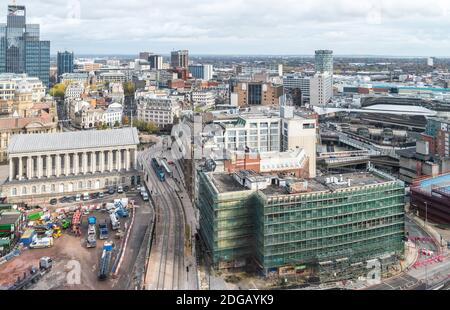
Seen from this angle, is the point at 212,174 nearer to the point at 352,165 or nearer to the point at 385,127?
the point at 352,165

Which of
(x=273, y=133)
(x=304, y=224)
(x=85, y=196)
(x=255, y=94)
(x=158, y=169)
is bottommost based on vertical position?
(x=85, y=196)

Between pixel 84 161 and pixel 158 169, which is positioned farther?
pixel 158 169

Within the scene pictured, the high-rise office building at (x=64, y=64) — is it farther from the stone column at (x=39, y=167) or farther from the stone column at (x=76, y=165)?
the stone column at (x=39, y=167)

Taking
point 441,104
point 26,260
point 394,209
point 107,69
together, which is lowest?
point 26,260

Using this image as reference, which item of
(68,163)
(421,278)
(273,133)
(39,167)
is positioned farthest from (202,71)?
(421,278)

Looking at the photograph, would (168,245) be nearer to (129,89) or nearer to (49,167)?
(49,167)

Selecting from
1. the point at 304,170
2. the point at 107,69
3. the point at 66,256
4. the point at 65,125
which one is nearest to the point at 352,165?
the point at 304,170
